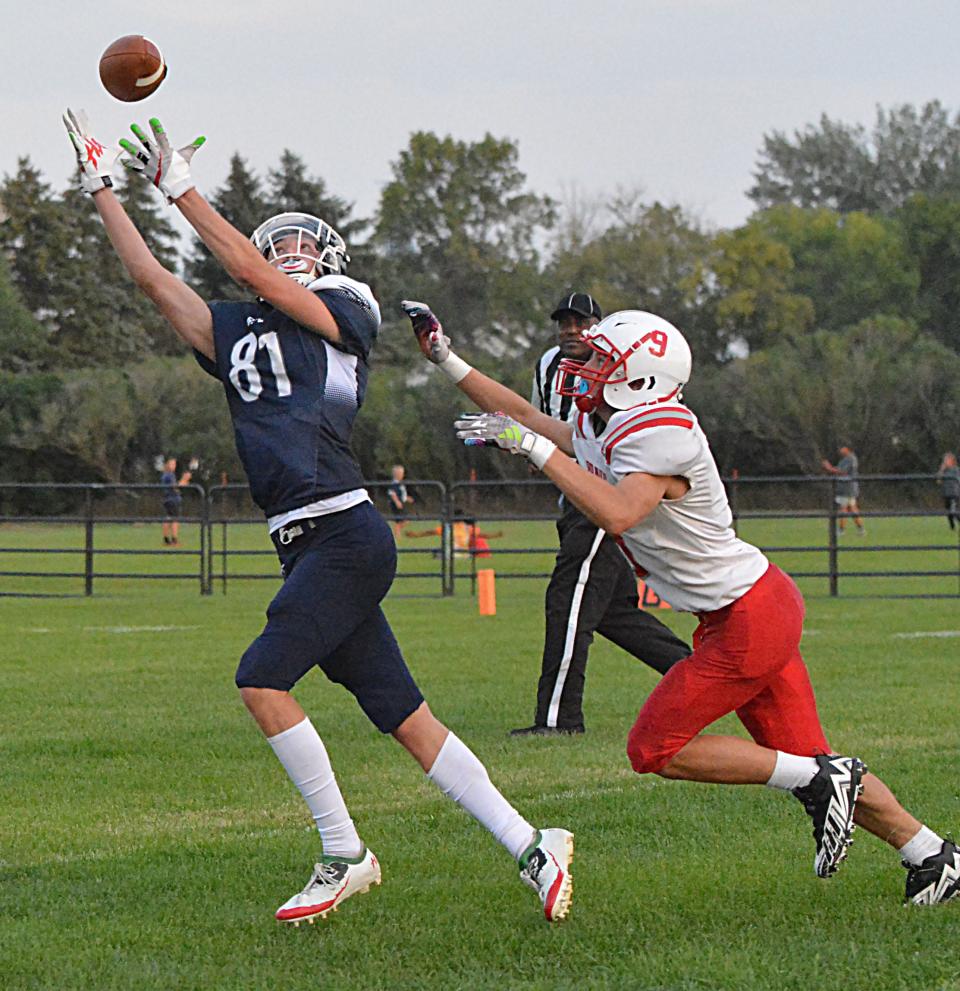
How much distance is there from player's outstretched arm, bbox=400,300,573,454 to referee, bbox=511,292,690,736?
2387mm

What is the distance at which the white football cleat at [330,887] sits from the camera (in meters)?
4.57

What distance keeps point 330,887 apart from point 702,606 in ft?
4.33

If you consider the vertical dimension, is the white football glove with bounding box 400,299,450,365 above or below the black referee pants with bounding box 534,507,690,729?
above

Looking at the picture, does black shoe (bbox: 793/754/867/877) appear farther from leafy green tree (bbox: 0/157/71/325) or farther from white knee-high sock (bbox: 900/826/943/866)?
leafy green tree (bbox: 0/157/71/325)

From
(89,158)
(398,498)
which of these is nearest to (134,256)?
(89,158)

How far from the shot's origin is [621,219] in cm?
6875

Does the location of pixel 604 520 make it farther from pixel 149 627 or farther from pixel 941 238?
pixel 941 238

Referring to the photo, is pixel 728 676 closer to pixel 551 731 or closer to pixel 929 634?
pixel 551 731

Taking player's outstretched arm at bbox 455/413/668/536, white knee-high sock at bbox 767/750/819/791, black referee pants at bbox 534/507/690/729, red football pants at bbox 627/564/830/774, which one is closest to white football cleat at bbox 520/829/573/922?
red football pants at bbox 627/564/830/774

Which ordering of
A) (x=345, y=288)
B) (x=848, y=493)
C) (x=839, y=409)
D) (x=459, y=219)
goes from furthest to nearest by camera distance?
1. (x=459, y=219)
2. (x=839, y=409)
3. (x=848, y=493)
4. (x=345, y=288)

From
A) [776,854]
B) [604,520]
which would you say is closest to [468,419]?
[604,520]

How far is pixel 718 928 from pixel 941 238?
6762cm

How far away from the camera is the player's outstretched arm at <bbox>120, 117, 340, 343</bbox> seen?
4.47 m

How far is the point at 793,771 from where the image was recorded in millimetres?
4602
